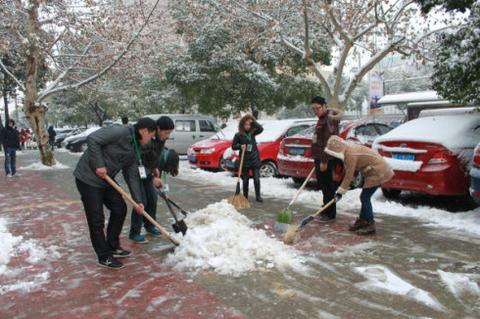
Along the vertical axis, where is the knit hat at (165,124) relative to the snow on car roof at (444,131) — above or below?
above

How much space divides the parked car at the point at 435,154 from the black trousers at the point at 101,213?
179 inches

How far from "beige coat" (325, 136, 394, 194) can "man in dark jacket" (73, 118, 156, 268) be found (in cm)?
233

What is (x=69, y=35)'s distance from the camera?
16.3m

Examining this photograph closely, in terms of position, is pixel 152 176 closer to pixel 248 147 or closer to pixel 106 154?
pixel 106 154

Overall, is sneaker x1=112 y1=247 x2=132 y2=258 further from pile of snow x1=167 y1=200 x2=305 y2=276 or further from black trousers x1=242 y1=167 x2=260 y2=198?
black trousers x1=242 y1=167 x2=260 y2=198

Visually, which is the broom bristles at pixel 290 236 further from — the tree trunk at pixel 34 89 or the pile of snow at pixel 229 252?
the tree trunk at pixel 34 89

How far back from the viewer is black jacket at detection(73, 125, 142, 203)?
4.66m

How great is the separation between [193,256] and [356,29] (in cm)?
924

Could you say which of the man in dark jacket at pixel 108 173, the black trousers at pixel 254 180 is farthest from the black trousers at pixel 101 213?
the black trousers at pixel 254 180

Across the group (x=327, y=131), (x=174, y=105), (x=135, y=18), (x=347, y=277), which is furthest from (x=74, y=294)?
(x=174, y=105)

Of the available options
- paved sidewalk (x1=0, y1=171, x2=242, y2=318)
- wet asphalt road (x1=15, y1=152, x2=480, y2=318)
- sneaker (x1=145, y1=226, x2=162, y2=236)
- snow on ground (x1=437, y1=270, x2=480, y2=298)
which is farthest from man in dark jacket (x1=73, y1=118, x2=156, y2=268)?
snow on ground (x1=437, y1=270, x2=480, y2=298)

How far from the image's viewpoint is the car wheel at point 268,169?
11.8m

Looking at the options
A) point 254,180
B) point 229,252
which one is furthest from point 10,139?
point 229,252

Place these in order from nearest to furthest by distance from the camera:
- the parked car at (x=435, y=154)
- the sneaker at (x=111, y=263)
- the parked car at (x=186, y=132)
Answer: the sneaker at (x=111, y=263) < the parked car at (x=435, y=154) < the parked car at (x=186, y=132)
